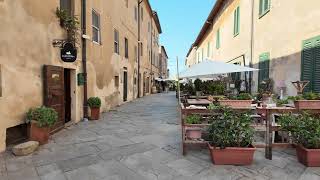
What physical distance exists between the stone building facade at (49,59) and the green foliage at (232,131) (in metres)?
3.95

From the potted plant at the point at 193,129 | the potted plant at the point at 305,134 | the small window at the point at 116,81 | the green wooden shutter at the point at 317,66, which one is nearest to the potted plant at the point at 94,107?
the small window at the point at 116,81

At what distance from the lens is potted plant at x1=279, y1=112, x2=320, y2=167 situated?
13.2ft

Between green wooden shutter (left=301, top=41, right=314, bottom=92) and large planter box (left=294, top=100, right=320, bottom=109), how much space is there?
6.06 ft

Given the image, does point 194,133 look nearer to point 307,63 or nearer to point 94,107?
point 307,63

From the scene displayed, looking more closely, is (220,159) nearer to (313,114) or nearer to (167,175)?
(167,175)

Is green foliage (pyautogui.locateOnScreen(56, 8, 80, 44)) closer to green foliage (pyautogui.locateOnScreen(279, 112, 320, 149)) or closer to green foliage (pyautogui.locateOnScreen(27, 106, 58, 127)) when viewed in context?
green foliage (pyautogui.locateOnScreen(27, 106, 58, 127))

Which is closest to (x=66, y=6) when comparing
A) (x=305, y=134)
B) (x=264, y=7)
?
(x=264, y=7)

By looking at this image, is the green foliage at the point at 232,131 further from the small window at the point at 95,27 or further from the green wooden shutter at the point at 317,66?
the small window at the point at 95,27

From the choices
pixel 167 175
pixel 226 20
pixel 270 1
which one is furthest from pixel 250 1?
pixel 167 175

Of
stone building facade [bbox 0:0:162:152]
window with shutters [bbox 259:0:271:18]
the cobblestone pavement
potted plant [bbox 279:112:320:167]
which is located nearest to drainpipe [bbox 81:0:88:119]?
stone building facade [bbox 0:0:162:152]

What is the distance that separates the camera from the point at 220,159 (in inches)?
163

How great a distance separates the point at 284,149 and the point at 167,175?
252 centimetres

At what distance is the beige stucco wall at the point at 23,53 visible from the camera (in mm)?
4938

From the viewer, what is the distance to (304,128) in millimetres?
4195
